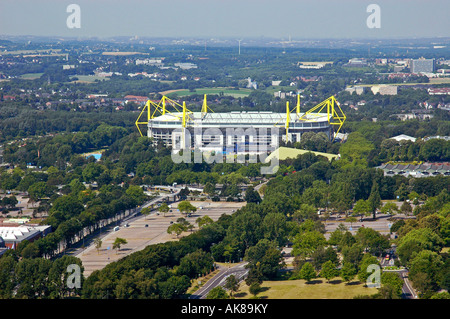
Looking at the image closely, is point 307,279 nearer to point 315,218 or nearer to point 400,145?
point 315,218

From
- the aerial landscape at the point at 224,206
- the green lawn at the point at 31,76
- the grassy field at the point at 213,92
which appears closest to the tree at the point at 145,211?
the aerial landscape at the point at 224,206

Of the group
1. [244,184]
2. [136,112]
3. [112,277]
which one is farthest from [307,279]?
[136,112]

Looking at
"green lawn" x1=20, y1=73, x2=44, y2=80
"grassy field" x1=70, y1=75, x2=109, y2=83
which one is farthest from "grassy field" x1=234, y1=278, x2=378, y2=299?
"green lawn" x1=20, y1=73, x2=44, y2=80

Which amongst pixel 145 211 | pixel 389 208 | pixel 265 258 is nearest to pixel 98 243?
pixel 145 211

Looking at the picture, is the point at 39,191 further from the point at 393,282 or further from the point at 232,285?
the point at 393,282

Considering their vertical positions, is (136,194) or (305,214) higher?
(305,214)

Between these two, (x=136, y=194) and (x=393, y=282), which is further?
(x=136, y=194)
